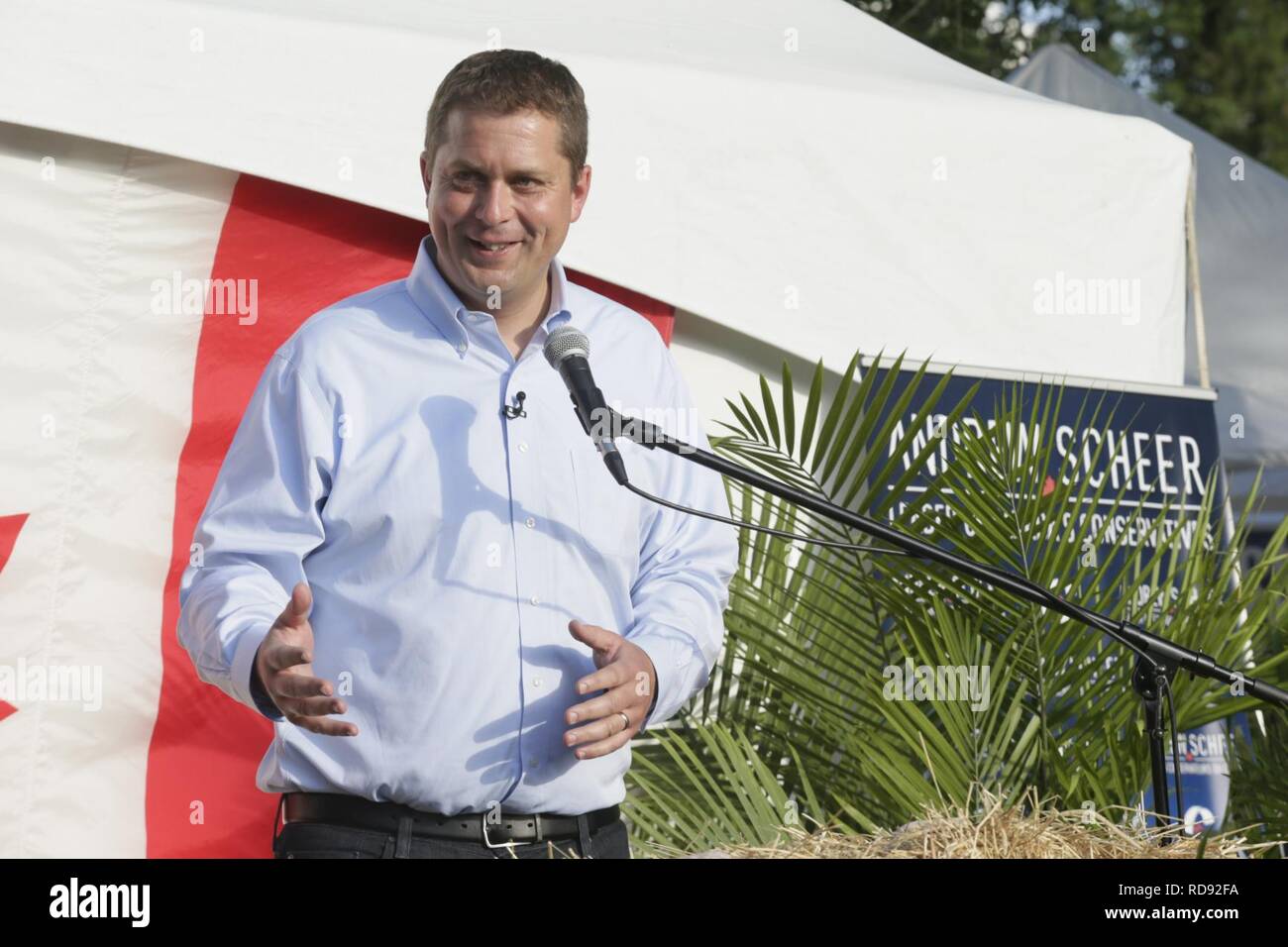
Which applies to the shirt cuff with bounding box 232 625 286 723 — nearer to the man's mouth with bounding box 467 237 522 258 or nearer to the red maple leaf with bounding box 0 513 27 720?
the man's mouth with bounding box 467 237 522 258

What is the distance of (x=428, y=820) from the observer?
6.26ft

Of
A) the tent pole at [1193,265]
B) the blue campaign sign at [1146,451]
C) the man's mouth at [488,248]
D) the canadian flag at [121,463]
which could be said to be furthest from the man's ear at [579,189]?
the tent pole at [1193,265]

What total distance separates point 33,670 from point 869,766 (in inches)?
65.7

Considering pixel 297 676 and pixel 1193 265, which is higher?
pixel 1193 265

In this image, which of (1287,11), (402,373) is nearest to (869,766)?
(402,373)

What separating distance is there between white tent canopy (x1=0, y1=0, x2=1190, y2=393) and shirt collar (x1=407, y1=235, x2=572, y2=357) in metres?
1.20

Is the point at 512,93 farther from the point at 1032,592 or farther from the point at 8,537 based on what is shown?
the point at 8,537

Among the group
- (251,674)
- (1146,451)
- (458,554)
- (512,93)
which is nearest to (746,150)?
(1146,451)

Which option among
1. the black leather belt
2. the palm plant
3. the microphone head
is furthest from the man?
the palm plant

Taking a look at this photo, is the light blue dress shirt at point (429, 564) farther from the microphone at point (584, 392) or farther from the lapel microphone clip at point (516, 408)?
the microphone at point (584, 392)

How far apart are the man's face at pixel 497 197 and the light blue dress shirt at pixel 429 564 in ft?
0.24

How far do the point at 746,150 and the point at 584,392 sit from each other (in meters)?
2.16

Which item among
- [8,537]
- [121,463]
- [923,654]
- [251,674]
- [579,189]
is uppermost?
[579,189]
